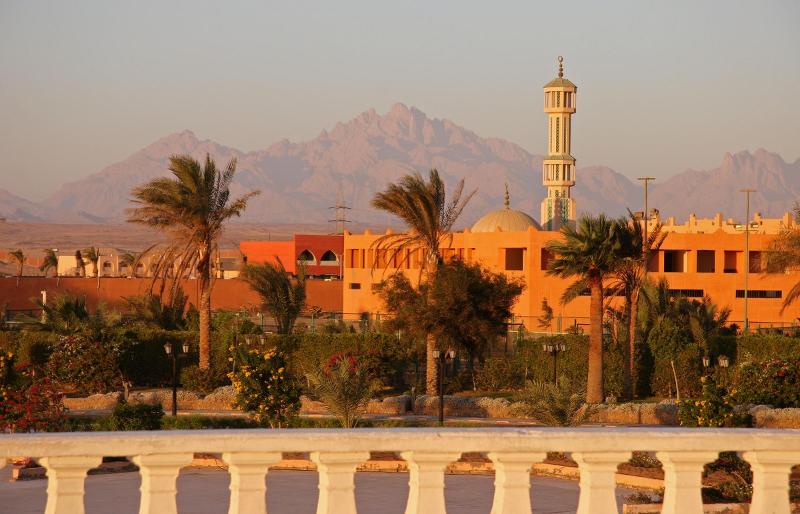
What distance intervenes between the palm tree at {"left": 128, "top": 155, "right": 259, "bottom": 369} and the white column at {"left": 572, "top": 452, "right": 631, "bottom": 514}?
105 feet

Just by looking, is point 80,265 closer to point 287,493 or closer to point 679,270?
point 679,270

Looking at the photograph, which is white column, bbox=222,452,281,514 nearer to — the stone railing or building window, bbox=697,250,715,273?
the stone railing

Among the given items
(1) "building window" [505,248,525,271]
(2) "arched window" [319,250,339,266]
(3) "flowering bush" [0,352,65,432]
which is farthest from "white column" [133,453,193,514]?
(2) "arched window" [319,250,339,266]

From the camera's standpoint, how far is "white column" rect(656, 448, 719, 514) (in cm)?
479

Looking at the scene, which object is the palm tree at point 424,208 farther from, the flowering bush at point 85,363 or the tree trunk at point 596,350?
the flowering bush at point 85,363

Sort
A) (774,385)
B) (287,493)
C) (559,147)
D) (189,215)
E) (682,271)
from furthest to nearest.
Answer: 1. (559,147)
2. (682,271)
3. (189,215)
4. (774,385)
5. (287,493)

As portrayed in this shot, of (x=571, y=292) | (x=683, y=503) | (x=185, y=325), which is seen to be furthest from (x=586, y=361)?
(x=683, y=503)

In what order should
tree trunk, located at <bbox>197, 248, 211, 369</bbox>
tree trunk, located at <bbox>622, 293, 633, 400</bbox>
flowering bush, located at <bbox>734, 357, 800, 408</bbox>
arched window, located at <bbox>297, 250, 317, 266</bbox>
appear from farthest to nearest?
arched window, located at <bbox>297, 250, 317, 266</bbox>
tree trunk, located at <bbox>197, 248, 211, 369</bbox>
tree trunk, located at <bbox>622, 293, 633, 400</bbox>
flowering bush, located at <bbox>734, 357, 800, 408</bbox>

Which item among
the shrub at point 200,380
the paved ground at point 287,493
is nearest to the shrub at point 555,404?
the paved ground at point 287,493

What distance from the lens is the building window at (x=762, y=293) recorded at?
188 ft

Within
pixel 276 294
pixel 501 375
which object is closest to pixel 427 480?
pixel 501 375

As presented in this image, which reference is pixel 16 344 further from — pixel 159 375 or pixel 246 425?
pixel 246 425

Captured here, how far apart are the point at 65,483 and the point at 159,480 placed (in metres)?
0.36

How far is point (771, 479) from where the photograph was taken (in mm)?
4883
